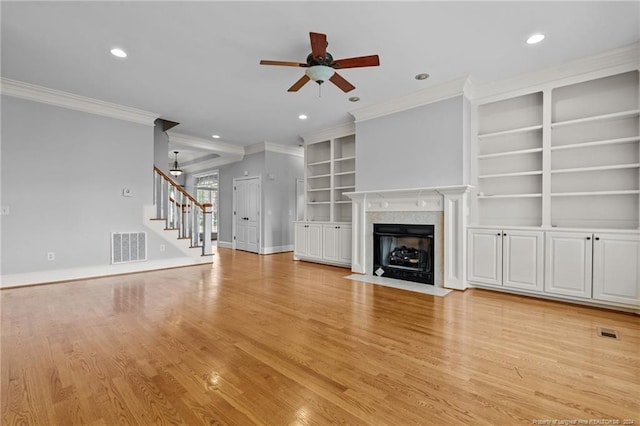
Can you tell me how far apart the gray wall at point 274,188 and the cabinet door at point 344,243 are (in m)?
2.76

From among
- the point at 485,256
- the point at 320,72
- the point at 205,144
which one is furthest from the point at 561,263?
the point at 205,144

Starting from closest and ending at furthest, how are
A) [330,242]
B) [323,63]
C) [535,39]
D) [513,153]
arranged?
1. [323,63]
2. [535,39]
3. [513,153]
4. [330,242]

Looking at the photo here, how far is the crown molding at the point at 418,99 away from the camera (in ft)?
13.6

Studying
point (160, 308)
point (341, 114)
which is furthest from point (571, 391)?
point (341, 114)

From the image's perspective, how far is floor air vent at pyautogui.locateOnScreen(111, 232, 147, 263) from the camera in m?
5.24

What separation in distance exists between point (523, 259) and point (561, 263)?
38 cm

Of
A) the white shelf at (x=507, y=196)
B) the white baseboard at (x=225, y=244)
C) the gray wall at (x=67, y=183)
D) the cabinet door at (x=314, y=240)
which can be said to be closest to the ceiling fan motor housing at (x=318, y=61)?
the white shelf at (x=507, y=196)

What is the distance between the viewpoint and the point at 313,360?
7.25ft

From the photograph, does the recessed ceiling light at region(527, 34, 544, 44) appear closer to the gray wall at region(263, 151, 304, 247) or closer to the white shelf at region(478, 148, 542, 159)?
the white shelf at region(478, 148, 542, 159)

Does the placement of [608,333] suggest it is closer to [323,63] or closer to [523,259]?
[523,259]

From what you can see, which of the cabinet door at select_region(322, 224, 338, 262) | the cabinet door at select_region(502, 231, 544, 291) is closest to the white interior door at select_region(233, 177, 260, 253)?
the cabinet door at select_region(322, 224, 338, 262)

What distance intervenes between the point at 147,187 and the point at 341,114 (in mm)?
3935

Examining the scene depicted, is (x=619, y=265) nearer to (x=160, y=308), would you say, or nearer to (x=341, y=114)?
(x=341, y=114)

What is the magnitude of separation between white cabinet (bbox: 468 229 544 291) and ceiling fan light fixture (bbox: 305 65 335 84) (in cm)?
287
